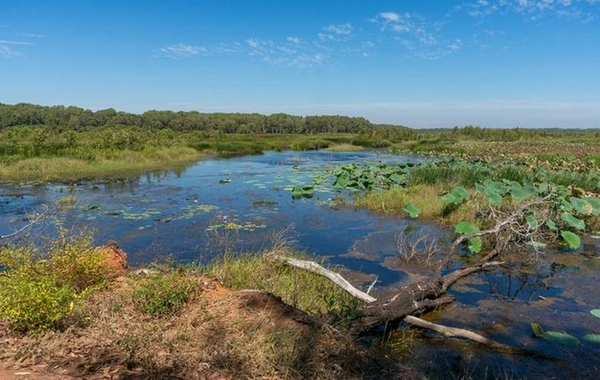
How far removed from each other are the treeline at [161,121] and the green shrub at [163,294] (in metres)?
56.1

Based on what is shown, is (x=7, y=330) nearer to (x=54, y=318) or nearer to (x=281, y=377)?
(x=54, y=318)

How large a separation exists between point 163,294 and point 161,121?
80.7 m

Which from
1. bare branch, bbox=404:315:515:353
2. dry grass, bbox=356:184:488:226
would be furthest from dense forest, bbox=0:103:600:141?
bare branch, bbox=404:315:515:353

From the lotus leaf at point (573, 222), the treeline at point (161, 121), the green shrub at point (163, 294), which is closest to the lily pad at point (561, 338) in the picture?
the green shrub at point (163, 294)

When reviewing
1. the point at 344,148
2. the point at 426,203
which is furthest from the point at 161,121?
the point at 426,203

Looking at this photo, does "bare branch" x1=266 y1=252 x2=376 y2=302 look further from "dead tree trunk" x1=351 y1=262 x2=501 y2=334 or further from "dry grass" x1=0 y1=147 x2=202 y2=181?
"dry grass" x1=0 y1=147 x2=202 y2=181

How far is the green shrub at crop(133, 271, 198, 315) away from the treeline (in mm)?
56063

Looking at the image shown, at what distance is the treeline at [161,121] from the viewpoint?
62.1 meters

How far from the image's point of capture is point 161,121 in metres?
80.2

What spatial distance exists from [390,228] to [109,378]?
903 cm

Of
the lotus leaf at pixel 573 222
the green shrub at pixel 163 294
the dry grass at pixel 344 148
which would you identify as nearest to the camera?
the green shrub at pixel 163 294

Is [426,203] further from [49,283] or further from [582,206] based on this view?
[49,283]

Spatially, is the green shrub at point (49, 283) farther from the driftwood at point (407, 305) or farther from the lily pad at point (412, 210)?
the lily pad at point (412, 210)

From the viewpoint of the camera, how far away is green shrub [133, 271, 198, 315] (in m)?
4.55
